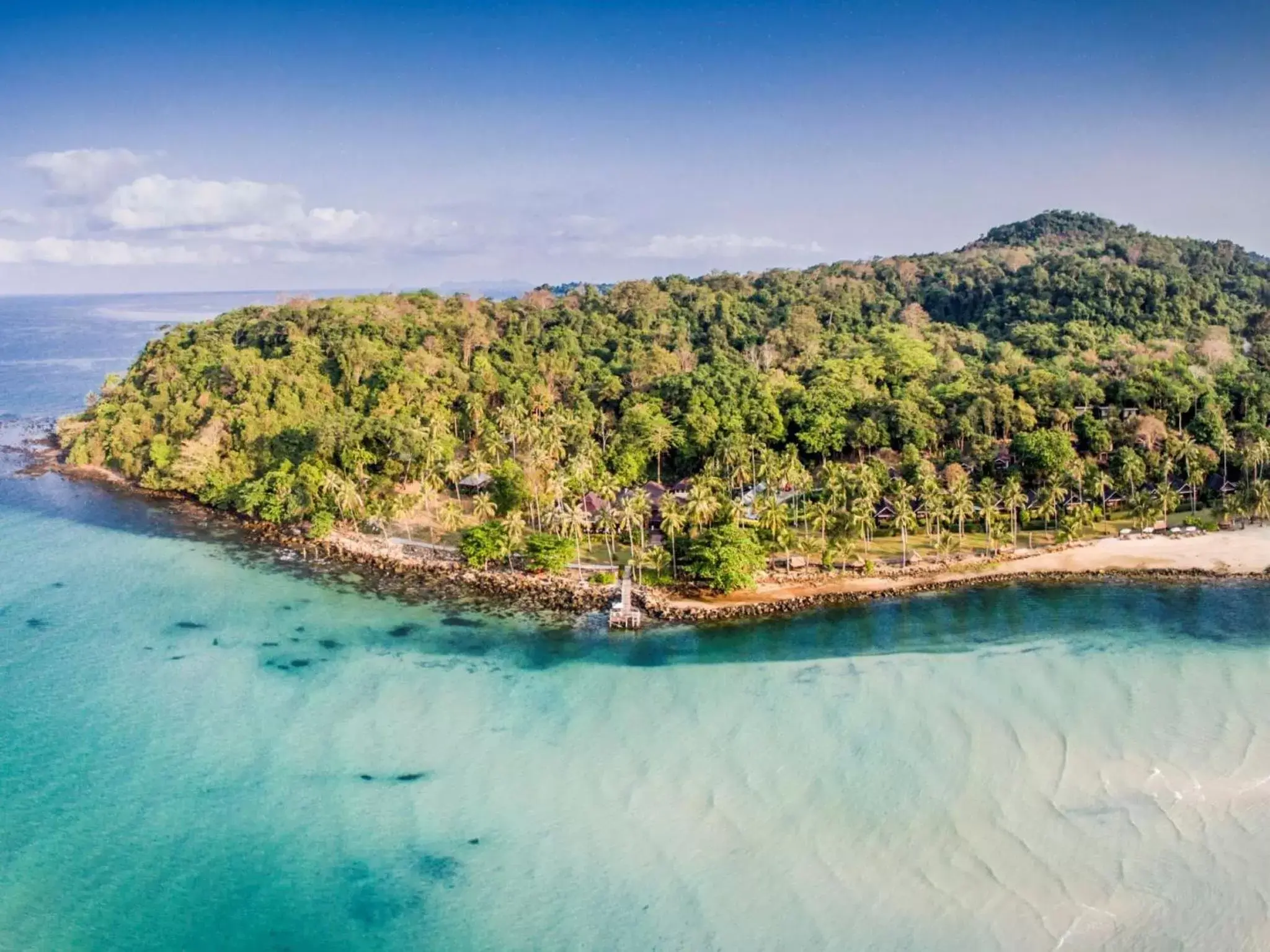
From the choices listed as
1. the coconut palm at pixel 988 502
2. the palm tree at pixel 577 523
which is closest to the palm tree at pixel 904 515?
the coconut palm at pixel 988 502

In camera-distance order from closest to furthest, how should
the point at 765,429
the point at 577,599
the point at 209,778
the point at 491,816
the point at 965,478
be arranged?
the point at 491,816, the point at 209,778, the point at 577,599, the point at 965,478, the point at 765,429

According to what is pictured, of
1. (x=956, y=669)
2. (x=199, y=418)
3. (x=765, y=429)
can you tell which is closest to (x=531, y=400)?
(x=765, y=429)

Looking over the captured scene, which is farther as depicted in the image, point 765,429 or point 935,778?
point 765,429

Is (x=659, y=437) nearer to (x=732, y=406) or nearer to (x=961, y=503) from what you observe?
(x=732, y=406)

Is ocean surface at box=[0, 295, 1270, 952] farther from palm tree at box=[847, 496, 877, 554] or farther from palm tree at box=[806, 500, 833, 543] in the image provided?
palm tree at box=[806, 500, 833, 543]

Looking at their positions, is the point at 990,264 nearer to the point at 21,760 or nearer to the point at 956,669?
the point at 956,669

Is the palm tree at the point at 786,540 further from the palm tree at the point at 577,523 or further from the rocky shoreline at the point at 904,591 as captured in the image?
the palm tree at the point at 577,523

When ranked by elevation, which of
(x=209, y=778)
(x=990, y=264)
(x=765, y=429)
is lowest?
(x=209, y=778)
